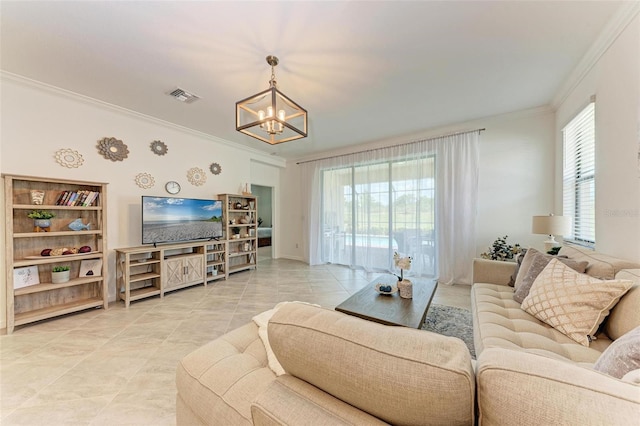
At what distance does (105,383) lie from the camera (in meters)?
1.67

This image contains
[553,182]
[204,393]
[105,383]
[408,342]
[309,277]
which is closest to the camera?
[408,342]

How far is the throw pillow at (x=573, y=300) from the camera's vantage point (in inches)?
53.7

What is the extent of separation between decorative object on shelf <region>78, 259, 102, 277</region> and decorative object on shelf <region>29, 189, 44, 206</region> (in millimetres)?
818

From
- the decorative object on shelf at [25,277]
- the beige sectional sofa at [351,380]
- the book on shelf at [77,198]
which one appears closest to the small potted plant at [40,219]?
the book on shelf at [77,198]

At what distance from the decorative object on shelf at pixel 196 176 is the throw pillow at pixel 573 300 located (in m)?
4.66

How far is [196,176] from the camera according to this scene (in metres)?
4.18

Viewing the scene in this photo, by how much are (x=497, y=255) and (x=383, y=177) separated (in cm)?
221

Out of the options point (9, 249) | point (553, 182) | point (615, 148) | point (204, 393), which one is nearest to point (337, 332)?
point (204, 393)

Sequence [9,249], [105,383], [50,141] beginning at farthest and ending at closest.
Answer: [50,141] → [9,249] → [105,383]

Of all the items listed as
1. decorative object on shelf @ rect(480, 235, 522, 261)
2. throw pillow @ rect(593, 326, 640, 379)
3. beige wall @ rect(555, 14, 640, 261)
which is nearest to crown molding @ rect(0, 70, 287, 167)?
decorative object on shelf @ rect(480, 235, 522, 261)

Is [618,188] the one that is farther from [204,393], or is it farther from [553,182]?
[204,393]

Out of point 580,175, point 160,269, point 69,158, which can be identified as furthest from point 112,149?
point 580,175

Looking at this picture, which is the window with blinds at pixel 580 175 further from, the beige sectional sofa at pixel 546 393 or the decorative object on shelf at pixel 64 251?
the decorative object on shelf at pixel 64 251

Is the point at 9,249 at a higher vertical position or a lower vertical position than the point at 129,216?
lower
